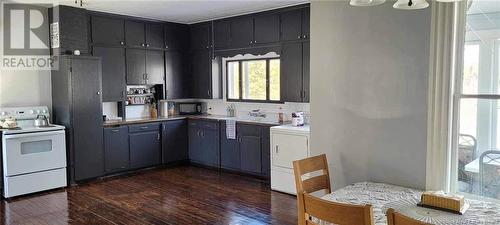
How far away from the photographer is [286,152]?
496 centimetres

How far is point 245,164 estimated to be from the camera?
5.85 metres

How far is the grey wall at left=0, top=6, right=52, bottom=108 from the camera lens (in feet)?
17.5

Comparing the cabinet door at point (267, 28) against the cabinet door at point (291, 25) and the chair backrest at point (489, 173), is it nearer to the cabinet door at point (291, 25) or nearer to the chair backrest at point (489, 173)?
the cabinet door at point (291, 25)

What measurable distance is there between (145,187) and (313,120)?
294cm

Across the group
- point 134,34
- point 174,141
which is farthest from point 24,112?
point 174,141

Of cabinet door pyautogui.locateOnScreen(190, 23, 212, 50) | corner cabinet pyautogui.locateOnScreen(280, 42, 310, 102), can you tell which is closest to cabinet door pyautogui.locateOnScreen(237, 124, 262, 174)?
corner cabinet pyautogui.locateOnScreen(280, 42, 310, 102)

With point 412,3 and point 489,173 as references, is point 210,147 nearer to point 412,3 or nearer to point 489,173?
point 489,173

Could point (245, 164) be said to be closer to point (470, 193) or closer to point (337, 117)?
point (337, 117)

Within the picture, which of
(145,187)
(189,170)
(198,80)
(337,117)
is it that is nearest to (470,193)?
(337,117)

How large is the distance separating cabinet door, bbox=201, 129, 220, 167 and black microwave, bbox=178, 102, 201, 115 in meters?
0.85

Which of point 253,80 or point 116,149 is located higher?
point 253,80

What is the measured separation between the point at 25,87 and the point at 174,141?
2.30 m

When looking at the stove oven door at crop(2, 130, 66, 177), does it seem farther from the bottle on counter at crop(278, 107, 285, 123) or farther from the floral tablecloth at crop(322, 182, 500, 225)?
the floral tablecloth at crop(322, 182, 500, 225)

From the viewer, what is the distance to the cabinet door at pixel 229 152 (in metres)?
5.97
